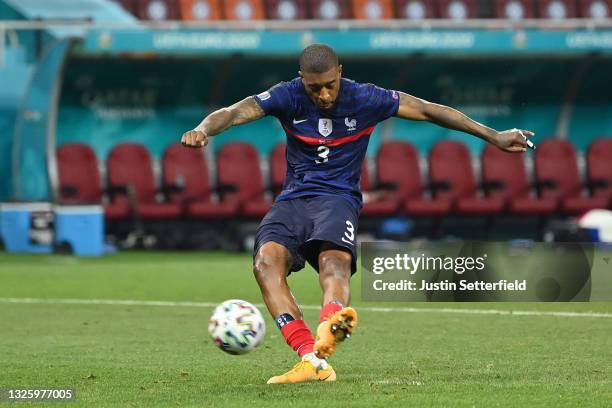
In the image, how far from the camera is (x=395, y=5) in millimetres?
26172

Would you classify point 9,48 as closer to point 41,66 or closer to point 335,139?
point 41,66

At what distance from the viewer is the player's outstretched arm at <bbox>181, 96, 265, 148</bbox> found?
7.38 metres

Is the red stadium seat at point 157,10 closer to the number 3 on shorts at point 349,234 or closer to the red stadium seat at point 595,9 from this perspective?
the red stadium seat at point 595,9

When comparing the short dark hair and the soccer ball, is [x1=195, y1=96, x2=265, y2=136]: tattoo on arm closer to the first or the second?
the short dark hair

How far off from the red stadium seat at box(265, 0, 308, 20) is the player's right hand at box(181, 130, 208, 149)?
1839 cm

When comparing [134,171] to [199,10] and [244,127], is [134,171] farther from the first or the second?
[199,10]

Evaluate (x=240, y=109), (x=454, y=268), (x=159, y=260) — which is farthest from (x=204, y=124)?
(x=159, y=260)

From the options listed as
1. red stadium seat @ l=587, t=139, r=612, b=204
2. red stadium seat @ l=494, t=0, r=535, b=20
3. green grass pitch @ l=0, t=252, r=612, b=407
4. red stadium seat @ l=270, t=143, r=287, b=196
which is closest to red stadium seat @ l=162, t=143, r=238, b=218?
red stadium seat @ l=270, t=143, r=287, b=196

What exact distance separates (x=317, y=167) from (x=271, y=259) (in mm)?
645

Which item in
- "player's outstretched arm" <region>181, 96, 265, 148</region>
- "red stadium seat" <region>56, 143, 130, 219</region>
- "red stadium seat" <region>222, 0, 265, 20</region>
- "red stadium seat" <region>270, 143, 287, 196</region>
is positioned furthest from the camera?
"red stadium seat" <region>222, 0, 265, 20</region>

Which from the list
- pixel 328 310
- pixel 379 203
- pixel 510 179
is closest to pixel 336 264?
pixel 328 310

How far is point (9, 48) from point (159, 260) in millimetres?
4162

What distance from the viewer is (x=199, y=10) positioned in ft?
82.9

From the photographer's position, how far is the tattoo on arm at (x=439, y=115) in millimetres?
8055
